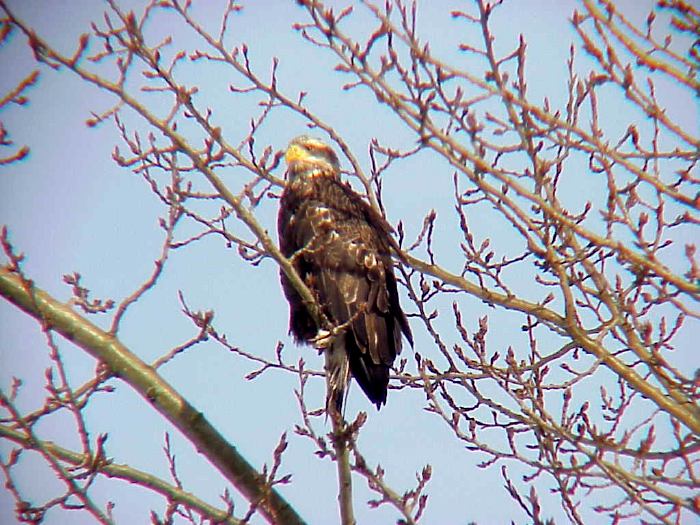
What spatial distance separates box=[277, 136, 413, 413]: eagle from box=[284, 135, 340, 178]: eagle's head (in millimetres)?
65

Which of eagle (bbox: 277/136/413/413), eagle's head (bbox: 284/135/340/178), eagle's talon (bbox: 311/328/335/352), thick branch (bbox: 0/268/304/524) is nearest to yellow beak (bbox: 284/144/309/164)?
eagle's head (bbox: 284/135/340/178)

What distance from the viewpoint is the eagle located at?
17.6 feet

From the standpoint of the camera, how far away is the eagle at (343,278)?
535 cm

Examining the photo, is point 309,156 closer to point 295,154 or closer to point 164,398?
point 295,154

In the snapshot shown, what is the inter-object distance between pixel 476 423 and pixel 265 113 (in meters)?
1.94

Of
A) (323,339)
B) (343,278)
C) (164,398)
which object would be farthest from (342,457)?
(343,278)

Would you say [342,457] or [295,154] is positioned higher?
[295,154]

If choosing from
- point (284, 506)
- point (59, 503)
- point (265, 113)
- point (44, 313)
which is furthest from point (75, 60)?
point (284, 506)

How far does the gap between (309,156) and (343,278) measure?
3.97 feet

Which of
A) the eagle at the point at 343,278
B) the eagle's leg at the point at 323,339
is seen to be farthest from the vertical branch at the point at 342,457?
the eagle at the point at 343,278

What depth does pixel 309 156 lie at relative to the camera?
6.55 metres

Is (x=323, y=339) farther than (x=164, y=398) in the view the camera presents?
Yes

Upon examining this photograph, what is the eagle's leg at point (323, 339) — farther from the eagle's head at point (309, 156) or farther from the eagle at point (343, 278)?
the eagle's head at point (309, 156)

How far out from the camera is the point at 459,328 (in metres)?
4.92
